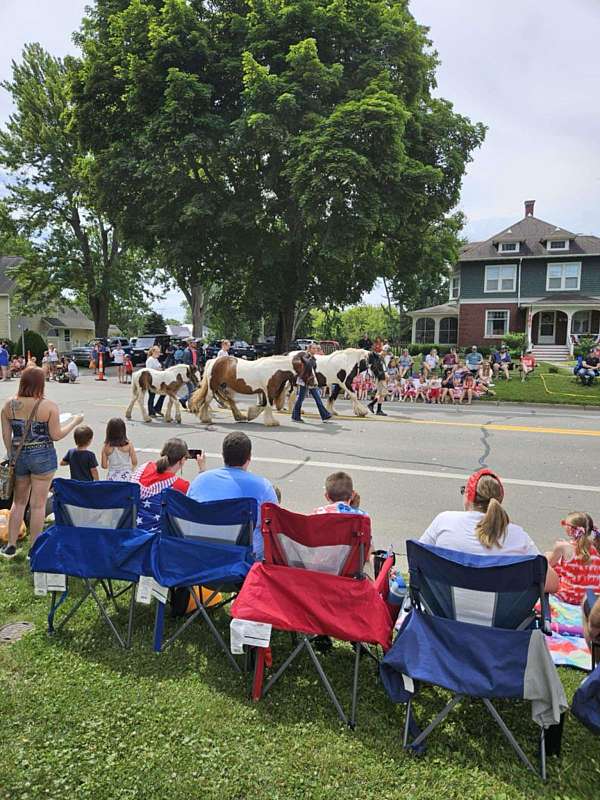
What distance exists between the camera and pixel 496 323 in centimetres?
4266

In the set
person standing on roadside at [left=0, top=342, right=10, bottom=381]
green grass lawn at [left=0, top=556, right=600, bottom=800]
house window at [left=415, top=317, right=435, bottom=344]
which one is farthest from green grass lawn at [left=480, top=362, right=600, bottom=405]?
house window at [left=415, top=317, right=435, bottom=344]

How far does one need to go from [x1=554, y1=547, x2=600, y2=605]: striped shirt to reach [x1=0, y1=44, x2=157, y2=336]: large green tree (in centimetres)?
4127

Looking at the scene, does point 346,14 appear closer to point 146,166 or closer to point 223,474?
point 146,166

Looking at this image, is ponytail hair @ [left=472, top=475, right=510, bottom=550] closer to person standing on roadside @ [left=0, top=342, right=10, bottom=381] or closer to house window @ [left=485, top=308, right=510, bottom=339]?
person standing on roadside @ [left=0, top=342, right=10, bottom=381]

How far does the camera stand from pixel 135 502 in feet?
14.1

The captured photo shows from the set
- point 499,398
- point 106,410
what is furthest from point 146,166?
point 499,398

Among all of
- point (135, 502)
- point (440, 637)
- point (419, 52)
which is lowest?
point (440, 637)

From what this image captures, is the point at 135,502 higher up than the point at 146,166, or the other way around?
the point at 146,166

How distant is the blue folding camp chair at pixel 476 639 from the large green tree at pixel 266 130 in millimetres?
20868

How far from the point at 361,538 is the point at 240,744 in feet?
4.33

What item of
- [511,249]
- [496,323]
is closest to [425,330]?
[496,323]

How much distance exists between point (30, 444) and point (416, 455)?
6893 millimetres

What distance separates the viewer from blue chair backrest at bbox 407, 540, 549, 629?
3.12m

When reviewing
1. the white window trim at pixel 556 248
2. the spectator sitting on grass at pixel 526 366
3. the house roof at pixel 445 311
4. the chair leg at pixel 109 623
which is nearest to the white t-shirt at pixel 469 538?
the chair leg at pixel 109 623
